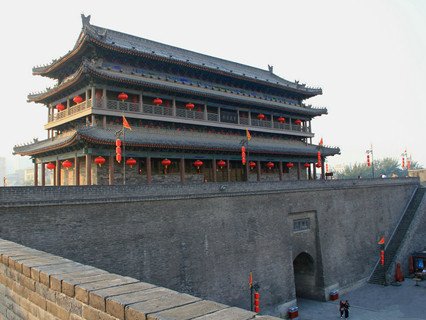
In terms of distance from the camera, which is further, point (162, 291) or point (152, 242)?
point (152, 242)

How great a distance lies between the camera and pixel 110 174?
712 inches

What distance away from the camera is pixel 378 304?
68.0 feet

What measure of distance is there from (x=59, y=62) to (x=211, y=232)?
13554mm

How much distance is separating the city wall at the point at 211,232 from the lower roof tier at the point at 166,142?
13.9 ft

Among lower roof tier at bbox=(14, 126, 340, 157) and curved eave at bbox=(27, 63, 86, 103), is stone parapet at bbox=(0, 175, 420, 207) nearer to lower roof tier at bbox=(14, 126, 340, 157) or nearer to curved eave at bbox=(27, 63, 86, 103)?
lower roof tier at bbox=(14, 126, 340, 157)

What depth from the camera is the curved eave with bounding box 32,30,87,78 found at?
19.1 metres

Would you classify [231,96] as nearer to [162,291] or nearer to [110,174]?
[110,174]

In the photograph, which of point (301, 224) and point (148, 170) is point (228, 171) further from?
point (148, 170)

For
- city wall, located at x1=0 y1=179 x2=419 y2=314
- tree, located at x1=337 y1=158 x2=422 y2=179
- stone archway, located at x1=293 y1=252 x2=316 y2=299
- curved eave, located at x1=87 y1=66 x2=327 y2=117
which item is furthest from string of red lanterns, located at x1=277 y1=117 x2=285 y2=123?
tree, located at x1=337 y1=158 x2=422 y2=179

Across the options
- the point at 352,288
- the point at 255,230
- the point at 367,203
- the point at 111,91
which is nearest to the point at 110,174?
the point at 111,91

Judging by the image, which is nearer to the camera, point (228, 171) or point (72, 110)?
point (72, 110)

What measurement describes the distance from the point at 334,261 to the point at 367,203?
6.34m

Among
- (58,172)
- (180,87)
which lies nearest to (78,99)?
(58,172)

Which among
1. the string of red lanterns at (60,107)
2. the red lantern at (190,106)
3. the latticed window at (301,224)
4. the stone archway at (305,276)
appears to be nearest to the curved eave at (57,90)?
the string of red lanterns at (60,107)
